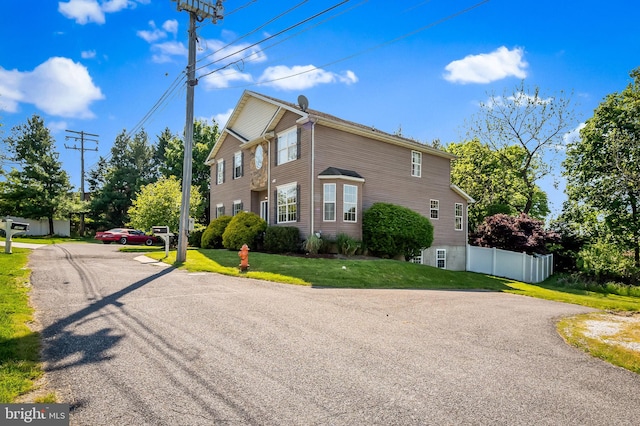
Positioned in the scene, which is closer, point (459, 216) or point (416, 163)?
point (416, 163)

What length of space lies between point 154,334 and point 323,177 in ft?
44.7

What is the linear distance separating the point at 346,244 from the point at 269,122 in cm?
852

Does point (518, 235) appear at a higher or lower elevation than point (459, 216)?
lower

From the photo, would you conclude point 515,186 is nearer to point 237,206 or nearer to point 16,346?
point 237,206

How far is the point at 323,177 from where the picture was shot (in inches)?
740

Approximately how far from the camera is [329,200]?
62.4ft

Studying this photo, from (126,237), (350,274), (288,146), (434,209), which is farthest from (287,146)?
(126,237)

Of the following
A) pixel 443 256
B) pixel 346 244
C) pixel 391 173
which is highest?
pixel 391 173

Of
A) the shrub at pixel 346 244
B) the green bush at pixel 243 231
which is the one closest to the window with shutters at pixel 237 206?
the green bush at pixel 243 231

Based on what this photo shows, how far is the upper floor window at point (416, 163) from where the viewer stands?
2384 centimetres

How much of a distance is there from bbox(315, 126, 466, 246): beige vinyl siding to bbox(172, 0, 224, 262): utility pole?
19.5 ft

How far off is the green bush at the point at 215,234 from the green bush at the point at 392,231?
8.38 m

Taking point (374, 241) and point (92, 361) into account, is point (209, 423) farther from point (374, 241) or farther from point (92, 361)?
point (374, 241)

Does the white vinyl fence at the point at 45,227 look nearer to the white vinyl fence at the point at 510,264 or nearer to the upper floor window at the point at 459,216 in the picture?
the upper floor window at the point at 459,216
